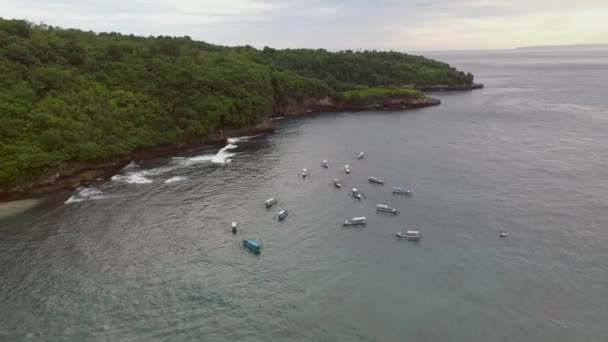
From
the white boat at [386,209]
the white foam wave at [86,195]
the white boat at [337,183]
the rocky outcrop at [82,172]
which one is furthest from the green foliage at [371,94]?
the white foam wave at [86,195]

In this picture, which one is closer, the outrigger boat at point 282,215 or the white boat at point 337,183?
the outrigger boat at point 282,215

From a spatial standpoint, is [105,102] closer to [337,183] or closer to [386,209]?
[337,183]

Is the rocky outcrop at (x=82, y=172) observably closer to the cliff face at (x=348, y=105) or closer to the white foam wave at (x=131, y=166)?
the white foam wave at (x=131, y=166)

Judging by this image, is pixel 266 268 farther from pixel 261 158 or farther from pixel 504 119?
pixel 504 119

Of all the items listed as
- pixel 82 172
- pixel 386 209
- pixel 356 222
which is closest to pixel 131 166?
pixel 82 172

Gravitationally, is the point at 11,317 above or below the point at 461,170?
below

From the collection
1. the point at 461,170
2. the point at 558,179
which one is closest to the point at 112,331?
the point at 461,170
